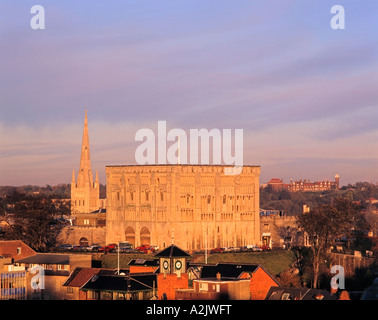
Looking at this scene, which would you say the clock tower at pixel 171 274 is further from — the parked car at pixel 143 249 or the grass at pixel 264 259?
the parked car at pixel 143 249

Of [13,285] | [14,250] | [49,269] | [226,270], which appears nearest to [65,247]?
[14,250]

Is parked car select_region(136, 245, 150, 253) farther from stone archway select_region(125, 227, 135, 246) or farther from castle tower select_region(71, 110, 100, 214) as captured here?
castle tower select_region(71, 110, 100, 214)

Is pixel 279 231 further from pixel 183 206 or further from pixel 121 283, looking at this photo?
pixel 121 283

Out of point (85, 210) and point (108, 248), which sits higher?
point (85, 210)

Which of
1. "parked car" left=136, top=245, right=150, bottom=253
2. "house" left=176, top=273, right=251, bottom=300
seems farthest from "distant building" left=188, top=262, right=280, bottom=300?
"parked car" left=136, top=245, right=150, bottom=253
